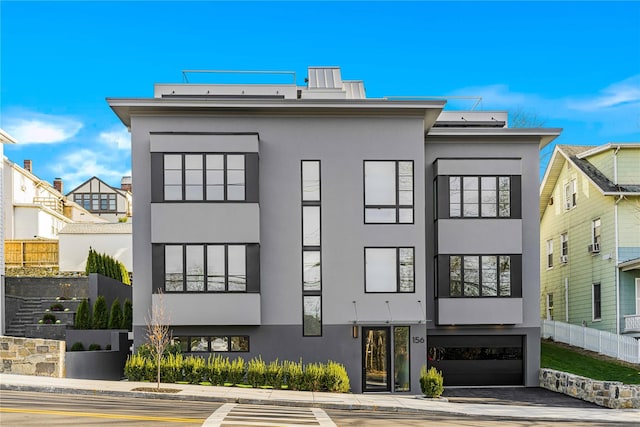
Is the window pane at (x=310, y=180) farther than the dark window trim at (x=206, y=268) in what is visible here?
Yes

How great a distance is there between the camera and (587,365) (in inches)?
1153

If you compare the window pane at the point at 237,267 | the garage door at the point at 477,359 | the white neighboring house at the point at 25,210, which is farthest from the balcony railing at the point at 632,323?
the white neighboring house at the point at 25,210

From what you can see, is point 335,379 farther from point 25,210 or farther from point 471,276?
point 25,210

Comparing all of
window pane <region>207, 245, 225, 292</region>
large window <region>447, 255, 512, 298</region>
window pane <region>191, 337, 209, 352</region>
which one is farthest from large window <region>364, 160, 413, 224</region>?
window pane <region>191, 337, 209, 352</region>

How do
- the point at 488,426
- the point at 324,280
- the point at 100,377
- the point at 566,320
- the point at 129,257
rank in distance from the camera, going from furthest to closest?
the point at 129,257, the point at 566,320, the point at 324,280, the point at 100,377, the point at 488,426

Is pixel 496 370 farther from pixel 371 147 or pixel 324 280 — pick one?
pixel 371 147

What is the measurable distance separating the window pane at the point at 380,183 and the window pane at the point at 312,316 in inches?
155

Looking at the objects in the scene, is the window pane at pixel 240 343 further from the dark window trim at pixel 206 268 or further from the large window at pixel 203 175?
the large window at pixel 203 175

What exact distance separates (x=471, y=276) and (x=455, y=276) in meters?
0.59

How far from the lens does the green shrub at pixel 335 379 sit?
82.3ft

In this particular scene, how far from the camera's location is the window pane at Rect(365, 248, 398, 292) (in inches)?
1083

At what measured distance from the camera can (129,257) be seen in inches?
1640

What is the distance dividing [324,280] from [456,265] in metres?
5.13

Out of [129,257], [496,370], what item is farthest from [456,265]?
[129,257]
